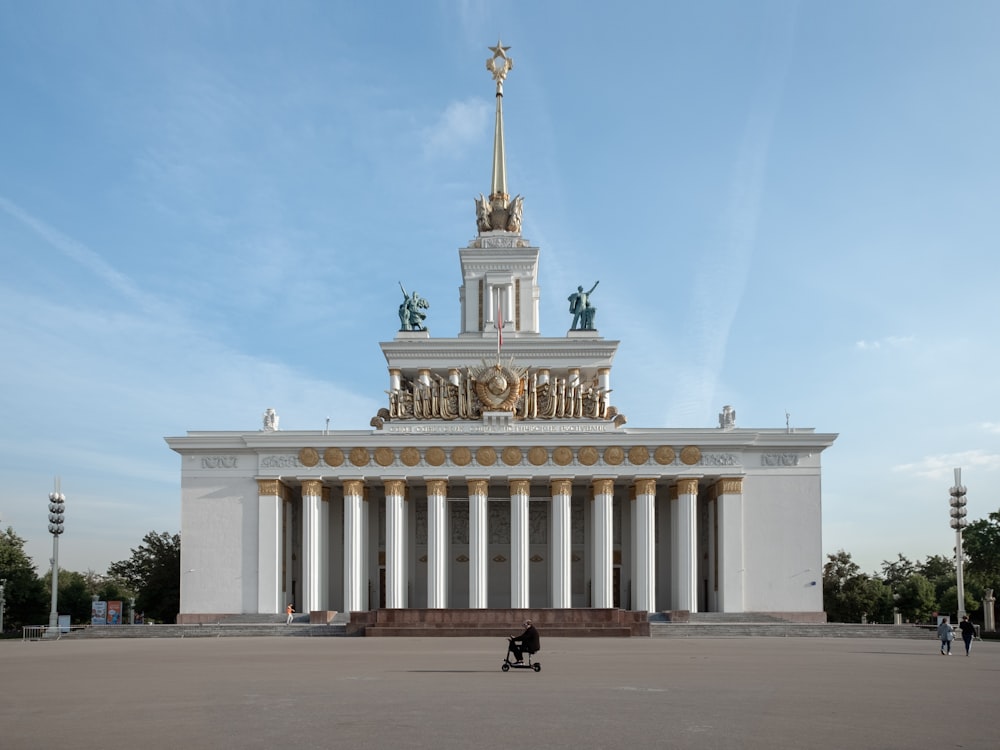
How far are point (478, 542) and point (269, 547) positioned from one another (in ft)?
29.5

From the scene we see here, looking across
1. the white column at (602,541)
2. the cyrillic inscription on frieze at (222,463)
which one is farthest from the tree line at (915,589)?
the cyrillic inscription on frieze at (222,463)

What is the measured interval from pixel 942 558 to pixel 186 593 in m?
58.6

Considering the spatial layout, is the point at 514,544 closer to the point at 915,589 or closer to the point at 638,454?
the point at 638,454

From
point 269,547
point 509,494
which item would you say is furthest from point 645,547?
point 269,547

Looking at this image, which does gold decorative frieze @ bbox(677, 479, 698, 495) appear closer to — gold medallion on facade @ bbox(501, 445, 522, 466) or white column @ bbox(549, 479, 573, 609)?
white column @ bbox(549, 479, 573, 609)

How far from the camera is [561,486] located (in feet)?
153

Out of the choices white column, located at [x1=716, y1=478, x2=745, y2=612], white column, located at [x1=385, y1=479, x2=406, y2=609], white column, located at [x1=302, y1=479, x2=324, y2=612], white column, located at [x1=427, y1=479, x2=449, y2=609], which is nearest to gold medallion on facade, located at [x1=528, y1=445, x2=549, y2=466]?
white column, located at [x1=427, y1=479, x2=449, y2=609]

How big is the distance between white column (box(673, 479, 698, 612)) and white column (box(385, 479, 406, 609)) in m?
12.1

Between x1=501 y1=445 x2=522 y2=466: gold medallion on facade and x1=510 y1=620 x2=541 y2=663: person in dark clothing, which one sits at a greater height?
x1=501 y1=445 x2=522 y2=466: gold medallion on facade

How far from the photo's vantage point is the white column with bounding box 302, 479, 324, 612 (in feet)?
151

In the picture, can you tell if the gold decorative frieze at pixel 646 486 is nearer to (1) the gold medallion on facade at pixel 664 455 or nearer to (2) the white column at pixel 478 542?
(1) the gold medallion on facade at pixel 664 455

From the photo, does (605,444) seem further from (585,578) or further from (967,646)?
(967,646)

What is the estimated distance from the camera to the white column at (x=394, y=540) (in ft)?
151

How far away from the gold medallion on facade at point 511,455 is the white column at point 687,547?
708 cm
